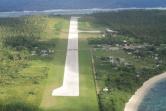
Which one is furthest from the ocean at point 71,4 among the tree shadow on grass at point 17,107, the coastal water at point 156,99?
the tree shadow on grass at point 17,107

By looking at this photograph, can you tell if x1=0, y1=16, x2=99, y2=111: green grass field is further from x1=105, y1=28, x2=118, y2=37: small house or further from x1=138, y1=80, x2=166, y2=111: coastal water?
x1=105, y1=28, x2=118, y2=37: small house

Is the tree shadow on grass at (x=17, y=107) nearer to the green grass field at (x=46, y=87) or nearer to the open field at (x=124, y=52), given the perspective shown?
the green grass field at (x=46, y=87)

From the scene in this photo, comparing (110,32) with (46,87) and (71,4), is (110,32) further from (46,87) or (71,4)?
(71,4)

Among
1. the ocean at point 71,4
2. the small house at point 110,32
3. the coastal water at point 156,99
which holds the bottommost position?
the ocean at point 71,4

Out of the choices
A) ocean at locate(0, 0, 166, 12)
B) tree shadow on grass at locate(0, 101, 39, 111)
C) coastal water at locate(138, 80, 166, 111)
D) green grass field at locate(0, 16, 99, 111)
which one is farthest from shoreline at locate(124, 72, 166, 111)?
ocean at locate(0, 0, 166, 12)

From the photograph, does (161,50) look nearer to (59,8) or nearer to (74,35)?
(74,35)

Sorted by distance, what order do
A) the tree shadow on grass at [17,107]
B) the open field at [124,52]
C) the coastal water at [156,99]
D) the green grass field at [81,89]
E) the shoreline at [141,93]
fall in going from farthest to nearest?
the open field at [124,52] < the coastal water at [156,99] < the shoreline at [141,93] < the green grass field at [81,89] < the tree shadow on grass at [17,107]

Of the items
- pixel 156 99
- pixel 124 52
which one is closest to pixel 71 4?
pixel 124 52

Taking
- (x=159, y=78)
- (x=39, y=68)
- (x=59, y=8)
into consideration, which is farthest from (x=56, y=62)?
(x=59, y=8)
